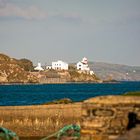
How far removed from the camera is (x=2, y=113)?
41.7 meters

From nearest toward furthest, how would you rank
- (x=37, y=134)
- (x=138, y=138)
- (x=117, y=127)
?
1. (x=138, y=138)
2. (x=117, y=127)
3. (x=37, y=134)

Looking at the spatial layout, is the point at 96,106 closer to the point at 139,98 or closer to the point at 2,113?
the point at 139,98

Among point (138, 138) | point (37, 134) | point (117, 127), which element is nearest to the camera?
point (138, 138)

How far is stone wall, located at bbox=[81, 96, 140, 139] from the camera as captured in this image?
1505 centimetres

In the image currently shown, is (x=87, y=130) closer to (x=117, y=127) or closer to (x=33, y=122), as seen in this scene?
(x=117, y=127)

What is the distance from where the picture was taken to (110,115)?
15102mm

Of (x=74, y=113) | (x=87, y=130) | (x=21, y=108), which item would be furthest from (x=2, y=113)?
(x=87, y=130)

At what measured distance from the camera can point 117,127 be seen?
15.0 metres

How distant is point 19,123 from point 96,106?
26.0m

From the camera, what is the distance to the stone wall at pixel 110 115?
1505 cm

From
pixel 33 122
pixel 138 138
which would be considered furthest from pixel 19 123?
pixel 138 138

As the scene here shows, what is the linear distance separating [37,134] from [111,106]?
24.6 m

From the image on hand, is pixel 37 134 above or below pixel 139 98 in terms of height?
below

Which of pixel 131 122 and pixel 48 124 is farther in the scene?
pixel 48 124
